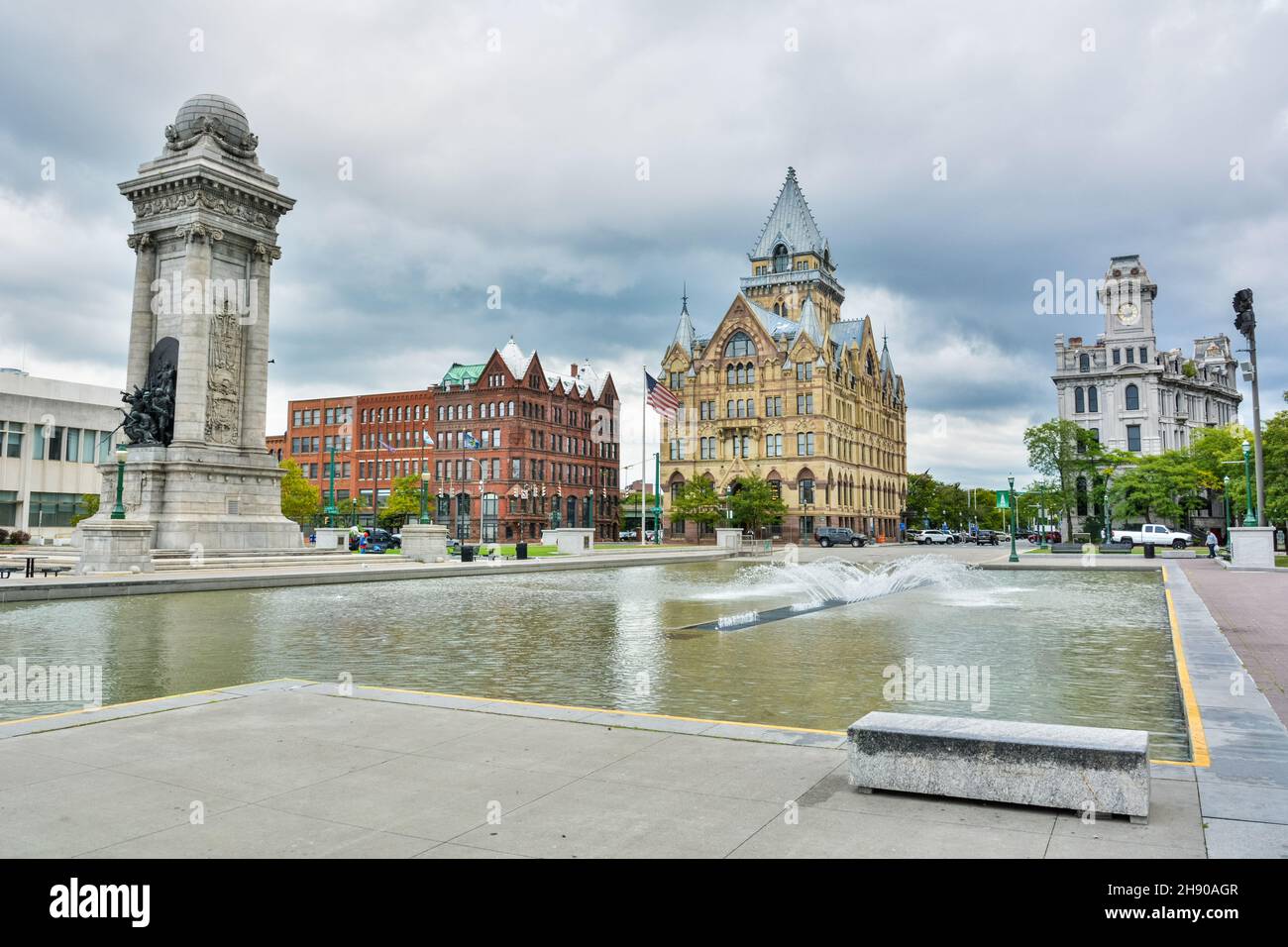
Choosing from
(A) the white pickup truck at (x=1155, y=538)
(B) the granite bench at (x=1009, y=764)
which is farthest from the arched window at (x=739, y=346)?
(B) the granite bench at (x=1009, y=764)

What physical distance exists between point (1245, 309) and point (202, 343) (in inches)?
1532

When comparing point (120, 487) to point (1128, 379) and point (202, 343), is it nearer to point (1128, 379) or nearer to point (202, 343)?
point (202, 343)

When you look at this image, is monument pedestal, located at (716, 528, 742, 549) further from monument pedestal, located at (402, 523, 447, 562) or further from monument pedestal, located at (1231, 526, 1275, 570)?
monument pedestal, located at (1231, 526, 1275, 570)

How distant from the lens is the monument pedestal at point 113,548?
27.1 m

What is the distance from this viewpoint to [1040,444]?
7312cm

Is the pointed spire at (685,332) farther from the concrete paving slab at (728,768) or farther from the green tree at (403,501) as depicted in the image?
the concrete paving slab at (728,768)

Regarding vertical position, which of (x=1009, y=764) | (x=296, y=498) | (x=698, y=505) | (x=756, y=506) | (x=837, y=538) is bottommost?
(x=1009, y=764)

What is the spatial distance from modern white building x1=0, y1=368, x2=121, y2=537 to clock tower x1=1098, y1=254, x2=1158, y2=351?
94.4 meters

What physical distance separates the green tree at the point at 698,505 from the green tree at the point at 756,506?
168 centimetres

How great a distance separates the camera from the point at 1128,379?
304 feet

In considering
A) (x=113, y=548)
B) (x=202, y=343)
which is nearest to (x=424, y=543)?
(x=202, y=343)
